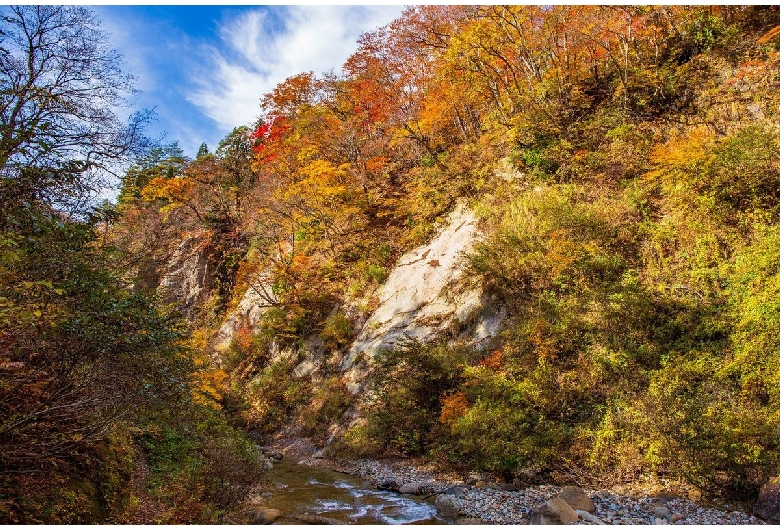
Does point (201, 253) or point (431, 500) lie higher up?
point (201, 253)

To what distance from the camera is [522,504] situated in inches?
286

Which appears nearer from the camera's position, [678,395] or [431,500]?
[678,395]

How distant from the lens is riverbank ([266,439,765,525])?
621 cm

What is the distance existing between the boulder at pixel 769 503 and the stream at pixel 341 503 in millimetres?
4357

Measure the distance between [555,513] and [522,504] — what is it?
1.22 meters

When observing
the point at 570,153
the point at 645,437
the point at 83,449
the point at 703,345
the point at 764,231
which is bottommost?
the point at 645,437

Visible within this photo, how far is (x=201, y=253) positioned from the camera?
29.0 metres

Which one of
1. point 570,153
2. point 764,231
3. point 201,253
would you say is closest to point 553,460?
point 764,231

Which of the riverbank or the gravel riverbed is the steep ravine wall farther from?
the gravel riverbed

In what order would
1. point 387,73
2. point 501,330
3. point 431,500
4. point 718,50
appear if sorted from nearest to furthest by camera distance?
point 431,500 < point 501,330 < point 718,50 < point 387,73

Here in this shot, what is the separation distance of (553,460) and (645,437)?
175 centimetres

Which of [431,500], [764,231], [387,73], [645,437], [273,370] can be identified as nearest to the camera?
[645,437]

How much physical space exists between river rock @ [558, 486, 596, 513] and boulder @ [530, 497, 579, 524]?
1.20 feet

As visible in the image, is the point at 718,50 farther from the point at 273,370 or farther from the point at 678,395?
the point at 273,370
